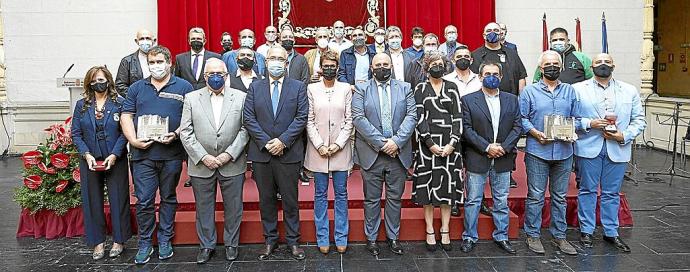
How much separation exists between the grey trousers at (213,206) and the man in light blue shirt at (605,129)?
267 centimetres

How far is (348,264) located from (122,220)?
1780 mm

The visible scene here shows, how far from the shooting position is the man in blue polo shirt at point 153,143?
15.3 ft

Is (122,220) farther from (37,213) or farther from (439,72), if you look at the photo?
(439,72)

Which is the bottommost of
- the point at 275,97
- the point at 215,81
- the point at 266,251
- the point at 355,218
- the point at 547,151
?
the point at 266,251

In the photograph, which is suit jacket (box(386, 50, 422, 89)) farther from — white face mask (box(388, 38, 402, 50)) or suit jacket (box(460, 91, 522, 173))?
suit jacket (box(460, 91, 522, 173))

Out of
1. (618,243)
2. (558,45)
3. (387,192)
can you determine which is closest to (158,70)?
(387,192)

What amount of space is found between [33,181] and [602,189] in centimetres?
469

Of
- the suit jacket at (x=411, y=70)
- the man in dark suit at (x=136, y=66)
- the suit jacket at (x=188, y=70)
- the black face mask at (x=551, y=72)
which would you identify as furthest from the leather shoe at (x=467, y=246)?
the man in dark suit at (x=136, y=66)

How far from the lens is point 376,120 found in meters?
4.78

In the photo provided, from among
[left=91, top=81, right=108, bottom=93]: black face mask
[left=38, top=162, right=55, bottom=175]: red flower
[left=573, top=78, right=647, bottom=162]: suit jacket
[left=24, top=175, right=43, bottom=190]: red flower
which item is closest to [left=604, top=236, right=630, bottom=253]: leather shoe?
[left=573, top=78, right=647, bottom=162]: suit jacket

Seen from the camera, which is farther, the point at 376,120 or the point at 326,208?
the point at 326,208

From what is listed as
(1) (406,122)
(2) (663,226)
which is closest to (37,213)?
(1) (406,122)

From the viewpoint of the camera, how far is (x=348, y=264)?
4699 mm

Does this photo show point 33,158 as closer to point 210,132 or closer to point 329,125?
point 210,132
